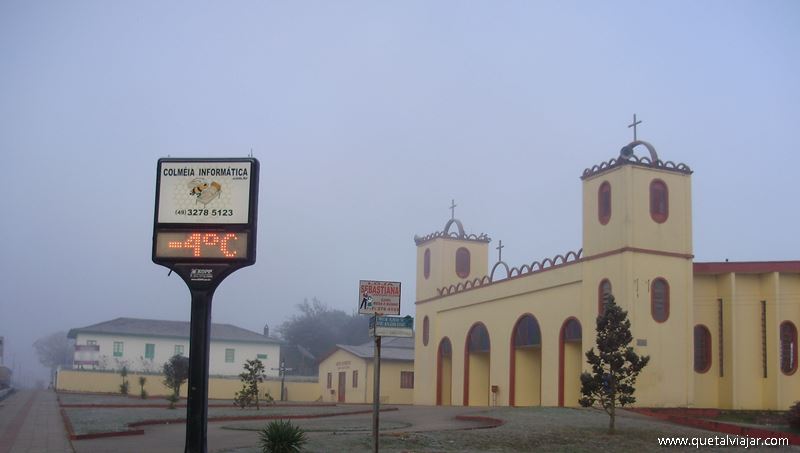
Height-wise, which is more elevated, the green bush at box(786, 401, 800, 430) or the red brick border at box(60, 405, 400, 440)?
the green bush at box(786, 401, 800, 430)

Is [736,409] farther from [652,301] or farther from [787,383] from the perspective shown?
[652,301]

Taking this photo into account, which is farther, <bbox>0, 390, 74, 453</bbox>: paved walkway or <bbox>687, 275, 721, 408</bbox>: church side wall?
<bbox>687, 275, 721, 408</bbox>: church side wall

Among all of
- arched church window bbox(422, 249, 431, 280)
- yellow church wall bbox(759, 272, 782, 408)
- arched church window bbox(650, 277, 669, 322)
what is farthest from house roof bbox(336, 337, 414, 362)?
yellow church wall bbox(759, 272, 782, 408)

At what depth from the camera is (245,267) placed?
14.0 metres

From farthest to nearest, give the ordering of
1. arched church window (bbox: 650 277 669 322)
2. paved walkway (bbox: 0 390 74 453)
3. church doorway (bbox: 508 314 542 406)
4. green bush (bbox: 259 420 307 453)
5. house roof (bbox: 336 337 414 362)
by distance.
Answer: house roof (bbox: 336 337 414 362), church doorway (bbox: 508 314 542 406), arched church window (bbox: 650 277 669 322), paved walkway (bbox: 0 390 74 453), green bush (bbox: 259 420 307 453)

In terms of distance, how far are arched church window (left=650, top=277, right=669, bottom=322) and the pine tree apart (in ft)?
30.4

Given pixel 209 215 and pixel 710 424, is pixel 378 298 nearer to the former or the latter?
pixel 209 215

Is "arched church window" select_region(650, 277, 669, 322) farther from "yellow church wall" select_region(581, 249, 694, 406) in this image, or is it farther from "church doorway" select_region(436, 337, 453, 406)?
"church doorway" select_region(436, 337, 453, 406)

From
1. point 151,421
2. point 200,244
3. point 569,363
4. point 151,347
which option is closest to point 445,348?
point 569,363

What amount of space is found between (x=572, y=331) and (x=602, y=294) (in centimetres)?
272

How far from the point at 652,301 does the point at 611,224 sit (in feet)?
9.97

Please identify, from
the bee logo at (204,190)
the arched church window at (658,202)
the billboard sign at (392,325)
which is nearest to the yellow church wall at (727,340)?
the arched church window at (658,202)

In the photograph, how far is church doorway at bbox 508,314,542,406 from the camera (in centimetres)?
3822

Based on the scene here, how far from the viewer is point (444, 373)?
46.9 metres
